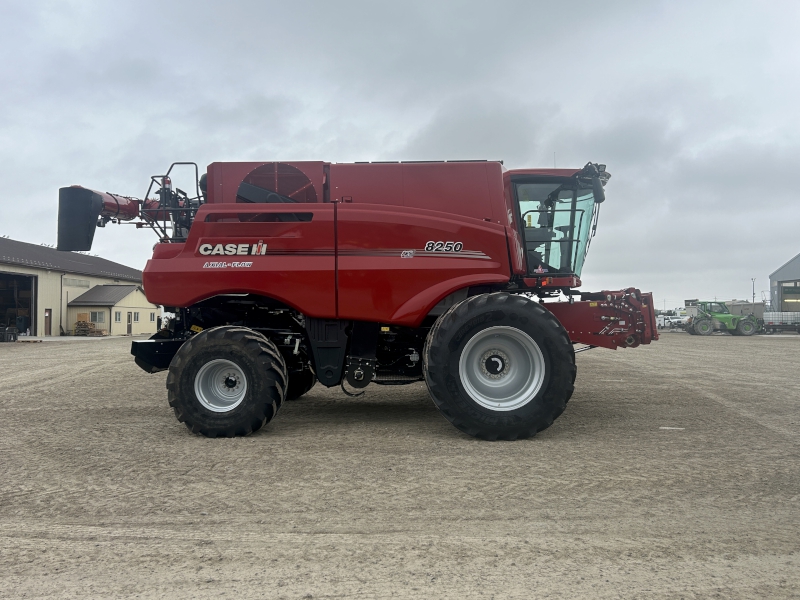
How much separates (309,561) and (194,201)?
517 centimetres

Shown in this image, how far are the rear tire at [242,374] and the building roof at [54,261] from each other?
27403mm

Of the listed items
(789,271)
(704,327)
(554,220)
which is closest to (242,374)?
(554,220)

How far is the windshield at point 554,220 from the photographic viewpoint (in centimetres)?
653

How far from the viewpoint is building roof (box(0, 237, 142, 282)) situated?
111ft

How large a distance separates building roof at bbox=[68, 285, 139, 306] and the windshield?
37.9 metres

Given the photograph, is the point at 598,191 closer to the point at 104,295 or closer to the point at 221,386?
the point at 221,386

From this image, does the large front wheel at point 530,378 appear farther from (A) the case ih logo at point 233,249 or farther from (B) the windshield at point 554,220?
(A) the case ih logo at point 233,249

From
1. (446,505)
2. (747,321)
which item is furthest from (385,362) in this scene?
(747,321)

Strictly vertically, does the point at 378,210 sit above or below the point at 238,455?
above

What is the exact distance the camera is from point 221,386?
5.72 metres

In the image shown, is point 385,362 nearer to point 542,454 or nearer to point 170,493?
point 542,454

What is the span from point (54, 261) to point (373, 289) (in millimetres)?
41692

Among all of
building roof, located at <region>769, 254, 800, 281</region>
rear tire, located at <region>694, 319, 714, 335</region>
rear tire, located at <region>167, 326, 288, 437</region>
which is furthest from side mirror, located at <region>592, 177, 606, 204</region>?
building roof, located at <region>769, 254, 800, 281</region>

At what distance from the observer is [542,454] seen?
4.79 m
